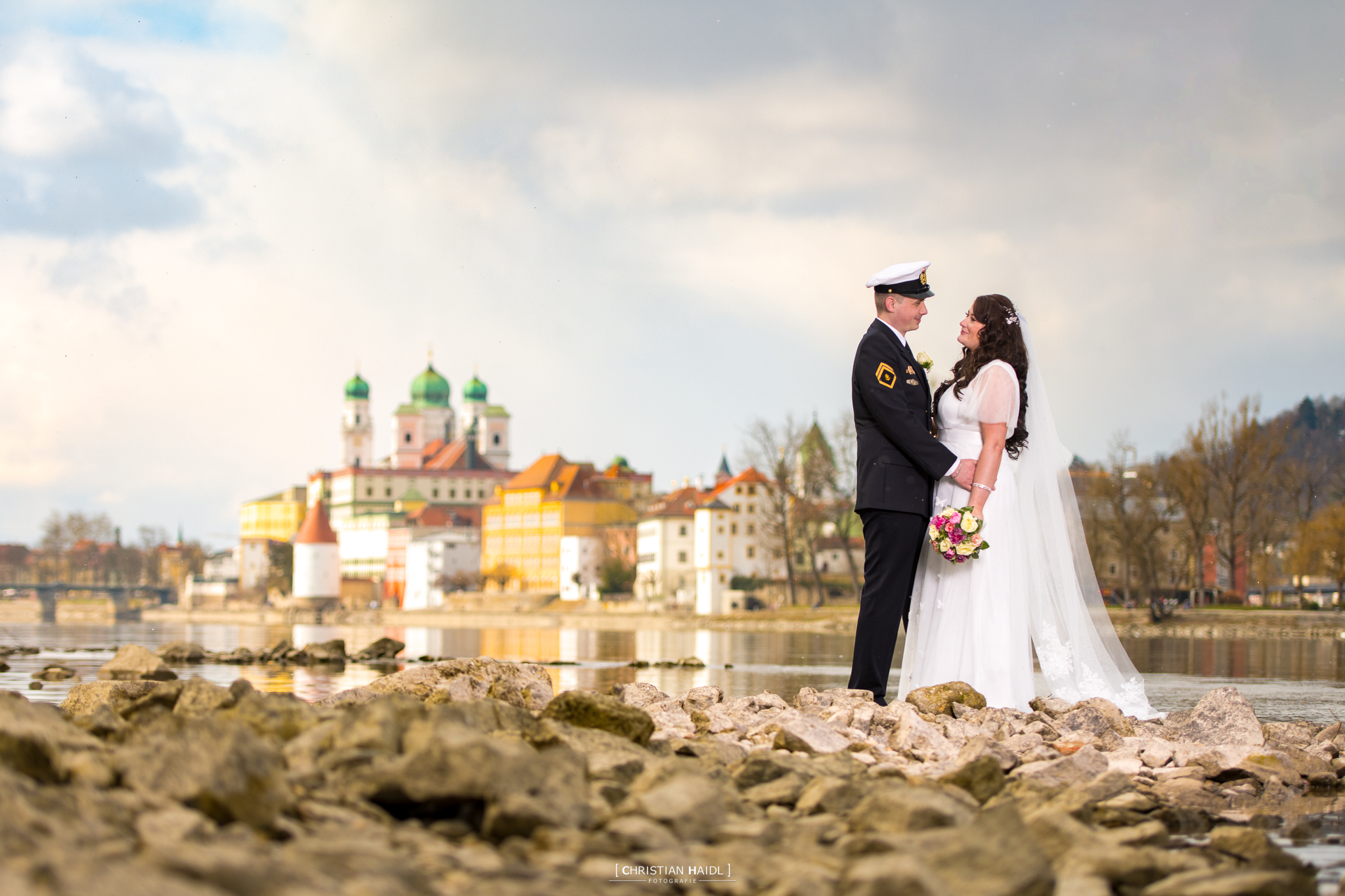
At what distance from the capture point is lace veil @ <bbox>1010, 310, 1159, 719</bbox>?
711 cm

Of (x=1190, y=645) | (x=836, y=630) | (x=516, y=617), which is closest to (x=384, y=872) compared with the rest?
(x=1190, y=645)

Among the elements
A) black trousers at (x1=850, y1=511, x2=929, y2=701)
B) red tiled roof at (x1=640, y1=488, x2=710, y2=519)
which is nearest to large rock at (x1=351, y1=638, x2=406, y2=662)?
black trousers at (x1=850, y1=511, x2=929, y2=701)

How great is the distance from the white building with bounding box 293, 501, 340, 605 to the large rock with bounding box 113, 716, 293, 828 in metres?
110

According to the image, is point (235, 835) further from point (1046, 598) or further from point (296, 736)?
point (1046, 598)

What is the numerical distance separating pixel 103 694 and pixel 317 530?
10934 centimetres

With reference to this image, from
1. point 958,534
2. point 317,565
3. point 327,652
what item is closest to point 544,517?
point 317,565

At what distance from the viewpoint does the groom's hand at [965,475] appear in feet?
22.6

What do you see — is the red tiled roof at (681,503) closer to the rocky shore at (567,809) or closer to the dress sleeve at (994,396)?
the dress sleeve at (994,396)

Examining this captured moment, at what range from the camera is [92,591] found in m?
109

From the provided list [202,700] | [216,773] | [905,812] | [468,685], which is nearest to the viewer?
[216,773]

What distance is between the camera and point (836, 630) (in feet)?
159

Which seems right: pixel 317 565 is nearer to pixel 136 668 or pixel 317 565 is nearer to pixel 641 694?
pixel 136 668

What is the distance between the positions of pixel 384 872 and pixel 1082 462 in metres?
63.6

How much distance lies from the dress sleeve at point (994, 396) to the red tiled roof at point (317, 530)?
10872cm
